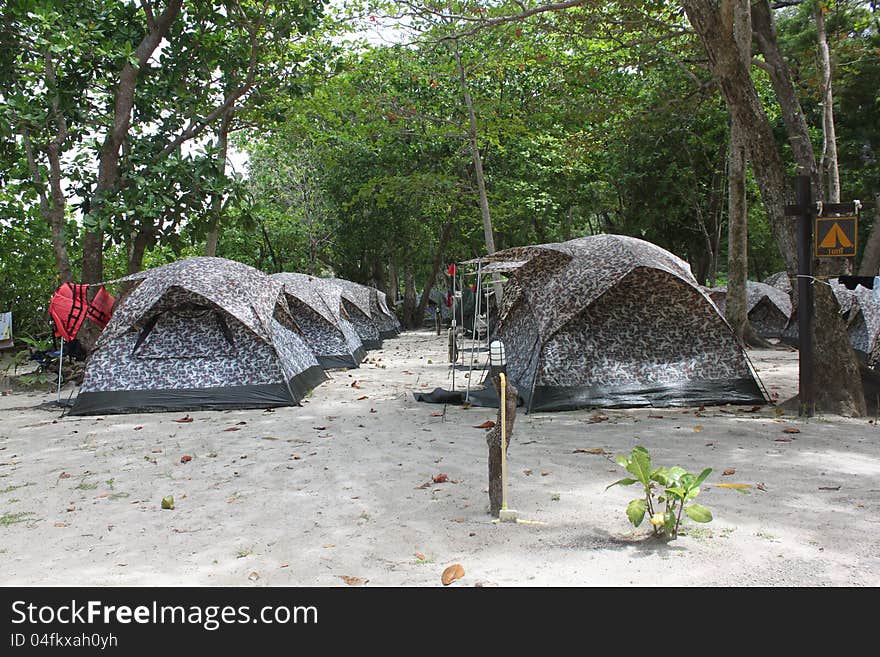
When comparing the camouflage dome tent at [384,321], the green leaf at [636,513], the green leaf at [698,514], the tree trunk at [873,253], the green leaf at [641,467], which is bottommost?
the green leaf at [636,513]

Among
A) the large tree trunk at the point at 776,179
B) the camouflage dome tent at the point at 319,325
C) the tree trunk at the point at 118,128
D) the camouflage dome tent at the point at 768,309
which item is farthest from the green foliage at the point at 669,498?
the camouflage dome tent at the point at 768,309

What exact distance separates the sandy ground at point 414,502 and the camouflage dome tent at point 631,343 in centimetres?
35

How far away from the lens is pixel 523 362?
9445 millimetres

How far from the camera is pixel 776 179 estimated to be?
785 centimetres

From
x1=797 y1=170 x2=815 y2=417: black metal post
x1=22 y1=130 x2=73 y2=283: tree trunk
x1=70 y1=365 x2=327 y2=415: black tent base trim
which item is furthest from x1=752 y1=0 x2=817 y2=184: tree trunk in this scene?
x1=22 y1=130 x2=73 y2=283: tree trunk

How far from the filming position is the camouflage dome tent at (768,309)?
785 inches

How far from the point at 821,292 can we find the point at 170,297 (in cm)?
789

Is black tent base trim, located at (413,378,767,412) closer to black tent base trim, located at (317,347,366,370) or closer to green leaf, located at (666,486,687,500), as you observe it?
green leaf, located at (666,486,687,500)

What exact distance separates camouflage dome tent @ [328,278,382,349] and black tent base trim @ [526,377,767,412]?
1115cm

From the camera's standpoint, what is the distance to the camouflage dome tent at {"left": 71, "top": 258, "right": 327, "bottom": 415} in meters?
9.36

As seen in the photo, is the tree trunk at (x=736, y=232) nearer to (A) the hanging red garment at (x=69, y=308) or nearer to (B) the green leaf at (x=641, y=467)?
(B) the green leaf at (x=641, y=467)

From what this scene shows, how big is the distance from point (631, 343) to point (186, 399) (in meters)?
5.74
